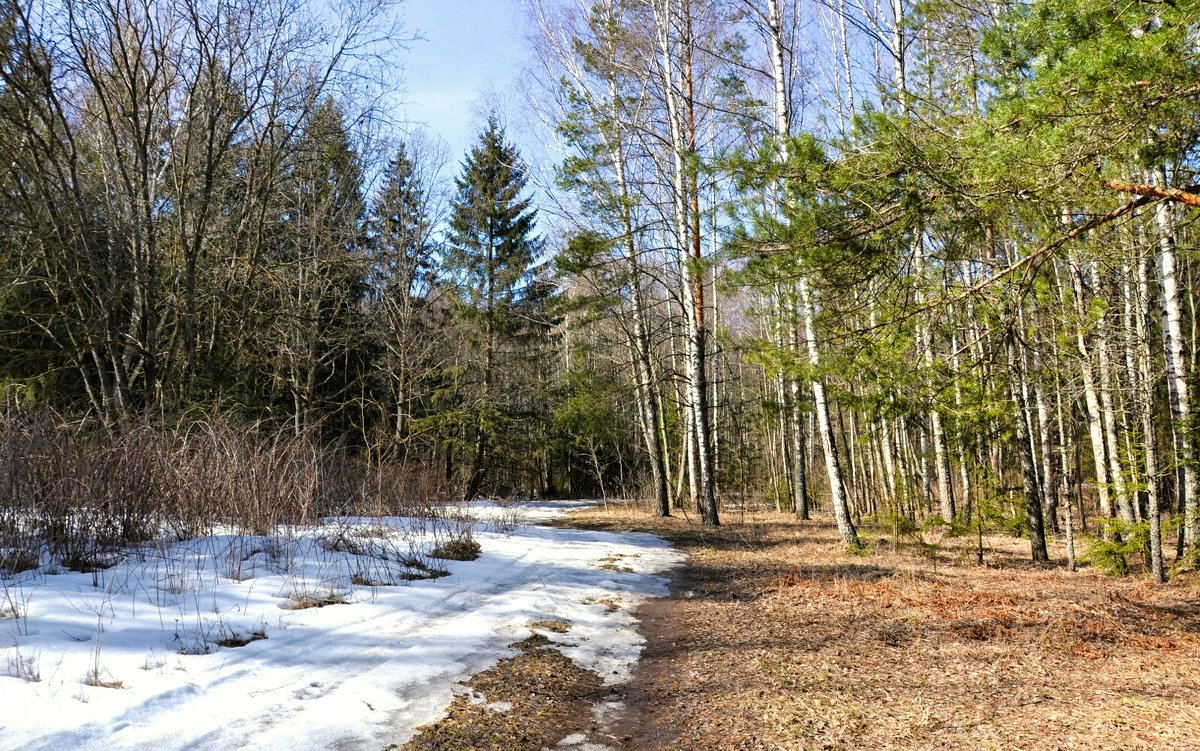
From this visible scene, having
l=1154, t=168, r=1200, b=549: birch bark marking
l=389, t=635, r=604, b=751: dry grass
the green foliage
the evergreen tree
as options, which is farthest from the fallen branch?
the evergreen tree

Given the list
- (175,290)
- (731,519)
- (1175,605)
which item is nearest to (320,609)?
(1175,605)

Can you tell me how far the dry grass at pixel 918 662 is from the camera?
3.44 metres

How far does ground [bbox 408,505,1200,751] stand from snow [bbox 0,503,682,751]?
1.31 feet

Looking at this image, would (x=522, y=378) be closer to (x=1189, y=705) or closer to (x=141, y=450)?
(x=141, y=450)

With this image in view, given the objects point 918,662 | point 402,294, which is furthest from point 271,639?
point 402,294

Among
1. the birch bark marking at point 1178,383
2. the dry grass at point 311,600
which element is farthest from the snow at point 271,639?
the birch bark marking at point 1178,383

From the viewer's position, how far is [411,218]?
21266 millimetres

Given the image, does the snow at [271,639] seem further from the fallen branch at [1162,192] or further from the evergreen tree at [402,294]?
the evergreen tree at [402,294]

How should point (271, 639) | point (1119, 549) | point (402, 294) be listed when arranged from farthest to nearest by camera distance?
point (402, 294)
point (1119, 549)
point (271, 639)

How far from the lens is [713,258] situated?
7.39 metres

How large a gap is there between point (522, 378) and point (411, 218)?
6317mm

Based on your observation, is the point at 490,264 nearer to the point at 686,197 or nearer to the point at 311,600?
the point at 686,197

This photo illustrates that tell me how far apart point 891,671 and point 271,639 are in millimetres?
3819

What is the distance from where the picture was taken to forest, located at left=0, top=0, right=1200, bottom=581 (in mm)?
4836
